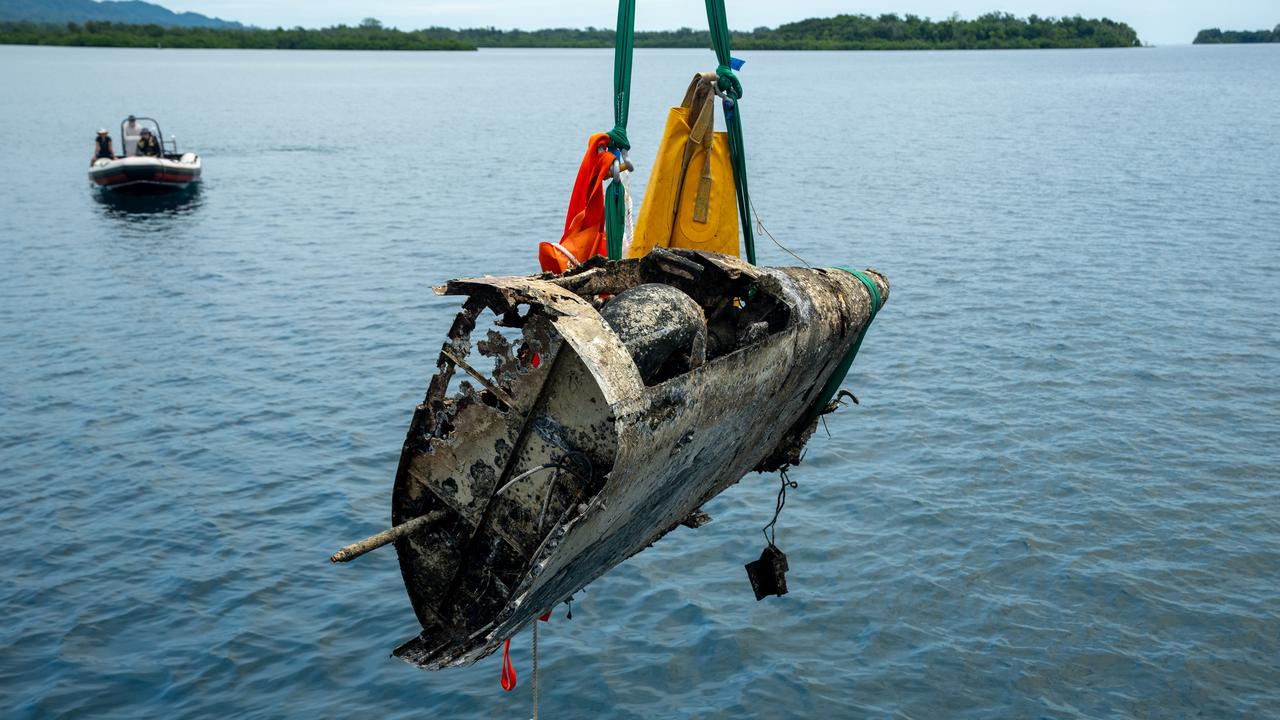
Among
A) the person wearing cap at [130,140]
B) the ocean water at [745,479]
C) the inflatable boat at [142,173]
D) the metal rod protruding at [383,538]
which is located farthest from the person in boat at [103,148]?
the metal rod protruding at [383,538]

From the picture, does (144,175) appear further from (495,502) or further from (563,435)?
(563,435)

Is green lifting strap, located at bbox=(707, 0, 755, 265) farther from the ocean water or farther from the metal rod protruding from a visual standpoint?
the ocean water

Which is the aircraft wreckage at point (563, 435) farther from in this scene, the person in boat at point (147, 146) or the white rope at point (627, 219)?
the person in boat at point (147, 146)

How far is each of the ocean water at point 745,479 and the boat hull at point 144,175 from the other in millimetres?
967

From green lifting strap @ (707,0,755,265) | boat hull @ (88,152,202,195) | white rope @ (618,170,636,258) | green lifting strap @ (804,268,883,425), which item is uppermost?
green lifting strap @ (707,0,755,265)

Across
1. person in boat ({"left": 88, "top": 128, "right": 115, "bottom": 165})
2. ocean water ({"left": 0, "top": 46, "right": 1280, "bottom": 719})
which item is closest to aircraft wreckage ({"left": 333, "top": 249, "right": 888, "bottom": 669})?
ocean water ({"left": 0, "top": 46, "right": 1280, "bottom": 719})

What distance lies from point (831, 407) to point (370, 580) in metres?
6.52

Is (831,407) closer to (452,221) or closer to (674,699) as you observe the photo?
(674,699)

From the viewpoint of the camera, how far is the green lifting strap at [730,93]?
7.86m

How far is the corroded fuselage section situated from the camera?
5.28m

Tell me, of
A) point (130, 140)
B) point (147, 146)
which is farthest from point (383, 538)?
point (130, 140)

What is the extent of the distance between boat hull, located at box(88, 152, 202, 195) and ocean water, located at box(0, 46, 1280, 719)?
0.97 m

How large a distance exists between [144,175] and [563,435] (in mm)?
35036

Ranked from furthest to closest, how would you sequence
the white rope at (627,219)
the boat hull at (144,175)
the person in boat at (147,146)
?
1. the person in boat at (147,146)
2. the boat hull at (144,175)
3. the white rope at (627,219)
